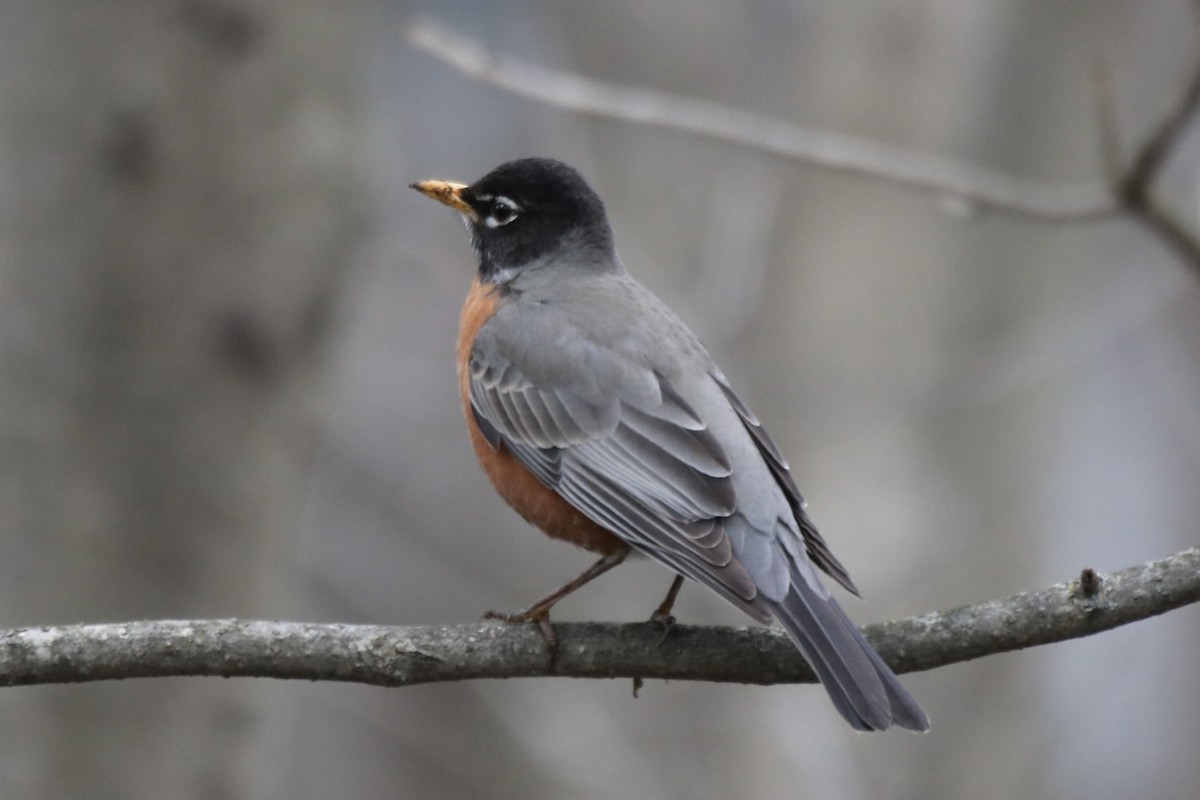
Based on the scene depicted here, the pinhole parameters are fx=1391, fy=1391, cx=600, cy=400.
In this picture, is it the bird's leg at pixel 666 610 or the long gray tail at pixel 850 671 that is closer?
the long gray tail at pixel 850 671

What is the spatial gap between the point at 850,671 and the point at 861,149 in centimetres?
383

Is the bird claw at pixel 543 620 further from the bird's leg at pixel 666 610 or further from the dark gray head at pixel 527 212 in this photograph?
the dark gray head at pixel 527 212

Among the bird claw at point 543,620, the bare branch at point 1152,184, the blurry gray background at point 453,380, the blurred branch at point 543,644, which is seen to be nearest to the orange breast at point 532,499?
the bird claw at point 543,620

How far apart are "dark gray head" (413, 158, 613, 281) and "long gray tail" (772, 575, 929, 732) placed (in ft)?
6.88

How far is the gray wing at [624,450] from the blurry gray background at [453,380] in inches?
54.7

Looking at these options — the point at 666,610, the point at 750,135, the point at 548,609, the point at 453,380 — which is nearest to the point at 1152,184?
the point at 750,135

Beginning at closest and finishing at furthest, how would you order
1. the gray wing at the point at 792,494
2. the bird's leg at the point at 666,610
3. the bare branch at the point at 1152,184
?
the bird's leg at the point at 666,610 → the gray wing at the point at 792,494 → the bare branch at the point at 1152,184

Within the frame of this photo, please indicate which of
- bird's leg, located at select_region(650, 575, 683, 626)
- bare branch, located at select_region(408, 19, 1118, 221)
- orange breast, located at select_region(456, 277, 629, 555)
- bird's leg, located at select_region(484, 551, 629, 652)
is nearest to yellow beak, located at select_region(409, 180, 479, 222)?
orange breast, located at select_region(456, 277, 629, 555)

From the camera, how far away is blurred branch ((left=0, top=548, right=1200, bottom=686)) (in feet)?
10.1

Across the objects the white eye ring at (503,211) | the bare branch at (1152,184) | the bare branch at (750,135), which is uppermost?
the bare branch at (1152,184)

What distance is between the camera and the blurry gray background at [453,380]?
5117 millimetres

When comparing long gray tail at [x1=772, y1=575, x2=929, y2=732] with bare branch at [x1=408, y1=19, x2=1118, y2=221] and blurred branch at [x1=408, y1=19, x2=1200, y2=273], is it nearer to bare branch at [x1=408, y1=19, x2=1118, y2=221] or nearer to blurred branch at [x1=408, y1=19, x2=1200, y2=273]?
blurred branch at [x1=408, y1=19, x2=1200, y2=273]

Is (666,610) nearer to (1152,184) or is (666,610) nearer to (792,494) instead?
(792,494)

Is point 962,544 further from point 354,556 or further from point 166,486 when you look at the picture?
point 166,486
